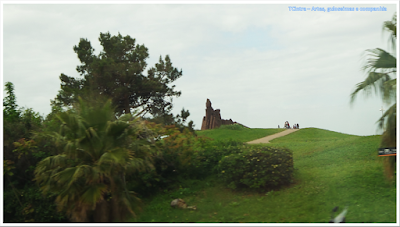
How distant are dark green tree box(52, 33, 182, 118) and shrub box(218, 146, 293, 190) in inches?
316

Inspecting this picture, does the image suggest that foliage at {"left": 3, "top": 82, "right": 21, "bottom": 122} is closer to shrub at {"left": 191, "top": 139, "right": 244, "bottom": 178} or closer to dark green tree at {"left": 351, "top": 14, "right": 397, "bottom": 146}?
shrub at {"left": 191, "top": 139, "right": 244, "bottom": 178}

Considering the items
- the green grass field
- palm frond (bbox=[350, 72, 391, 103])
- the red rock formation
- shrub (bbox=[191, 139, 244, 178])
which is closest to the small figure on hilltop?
the green grass field

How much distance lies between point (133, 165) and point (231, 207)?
3189 mm

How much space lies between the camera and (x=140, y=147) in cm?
852

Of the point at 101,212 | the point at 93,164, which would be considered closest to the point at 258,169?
the point at 101,212

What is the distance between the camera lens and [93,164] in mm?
7934

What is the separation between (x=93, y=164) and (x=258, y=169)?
16.1 feet

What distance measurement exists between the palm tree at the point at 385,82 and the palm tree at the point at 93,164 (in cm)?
594

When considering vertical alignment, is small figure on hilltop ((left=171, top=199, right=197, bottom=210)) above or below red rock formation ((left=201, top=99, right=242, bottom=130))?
below

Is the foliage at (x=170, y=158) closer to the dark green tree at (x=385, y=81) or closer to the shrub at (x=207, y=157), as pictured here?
the shrub at (x=207, y=157)

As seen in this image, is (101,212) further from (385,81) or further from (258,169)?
(385,81)

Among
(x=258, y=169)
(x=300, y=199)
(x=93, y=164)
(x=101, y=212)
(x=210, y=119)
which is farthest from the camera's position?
(x=210, y=119)

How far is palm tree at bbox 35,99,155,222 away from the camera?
7.71 m

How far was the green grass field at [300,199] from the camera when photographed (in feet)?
26.8
